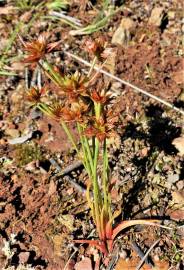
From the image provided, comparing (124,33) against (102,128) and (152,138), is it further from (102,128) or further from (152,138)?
(102,128)

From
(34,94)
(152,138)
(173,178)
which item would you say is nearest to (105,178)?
(34,94)

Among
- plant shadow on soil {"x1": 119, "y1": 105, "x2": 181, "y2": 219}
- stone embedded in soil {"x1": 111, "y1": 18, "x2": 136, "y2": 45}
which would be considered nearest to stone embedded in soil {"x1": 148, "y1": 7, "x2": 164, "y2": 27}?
stone embedded in soil {"x1": 111, "y1": 18, "x2": 136, "y2": 45}

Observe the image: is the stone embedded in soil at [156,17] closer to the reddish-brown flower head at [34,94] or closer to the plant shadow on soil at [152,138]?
the plant shadow on soil at [152,138]

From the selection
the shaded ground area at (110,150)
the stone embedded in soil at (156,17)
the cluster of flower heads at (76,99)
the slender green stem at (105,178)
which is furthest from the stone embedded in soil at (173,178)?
the stone embedded in soil at (156,17)

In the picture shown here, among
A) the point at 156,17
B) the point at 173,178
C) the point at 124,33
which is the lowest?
the point at 173,178

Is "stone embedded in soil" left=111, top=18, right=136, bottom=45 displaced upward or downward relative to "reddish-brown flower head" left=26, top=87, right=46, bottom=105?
downward

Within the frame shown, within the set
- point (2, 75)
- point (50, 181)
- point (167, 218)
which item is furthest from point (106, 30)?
point (167, 218)

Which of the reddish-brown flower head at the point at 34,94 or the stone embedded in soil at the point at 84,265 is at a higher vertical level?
the reddish-brown flower head at the point at 34,94

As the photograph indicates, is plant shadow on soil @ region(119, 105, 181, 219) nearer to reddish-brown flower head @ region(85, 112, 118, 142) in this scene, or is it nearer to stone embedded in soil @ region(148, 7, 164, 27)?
stone embedded in soil @ region(148, 7, 164, 27)
